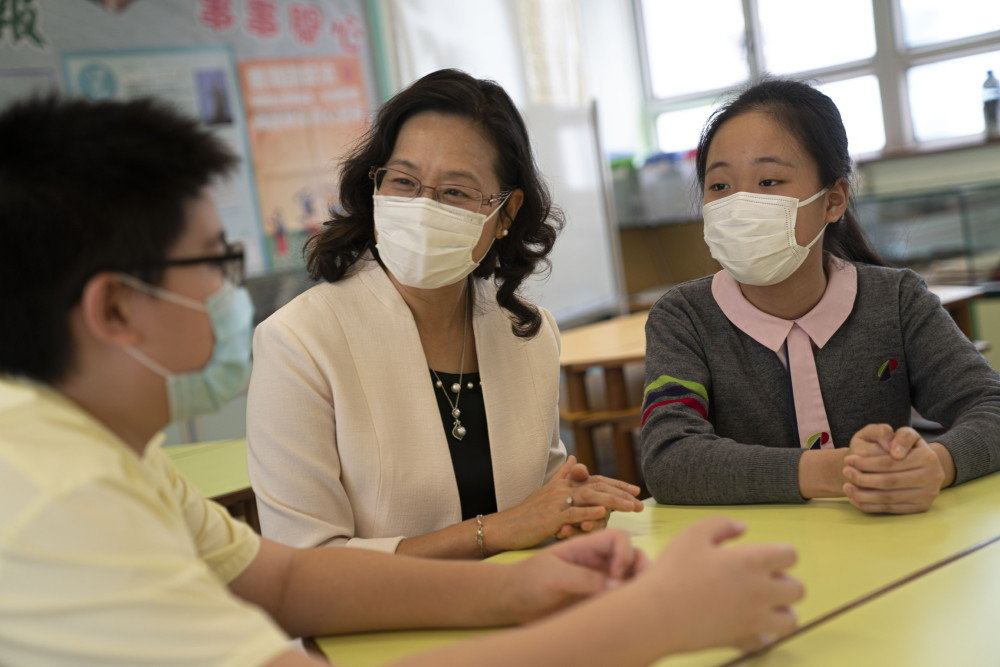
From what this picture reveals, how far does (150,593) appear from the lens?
2.24ft

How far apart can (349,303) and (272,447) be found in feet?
1.00

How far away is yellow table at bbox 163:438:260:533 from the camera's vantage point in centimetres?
219

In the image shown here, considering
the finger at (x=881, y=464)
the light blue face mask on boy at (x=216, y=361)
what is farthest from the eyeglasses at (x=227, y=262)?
the finger at (x=881, y=464)

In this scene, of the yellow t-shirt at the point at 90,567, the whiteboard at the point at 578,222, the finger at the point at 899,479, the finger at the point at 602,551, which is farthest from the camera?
the whiteboard at the point at 578,222

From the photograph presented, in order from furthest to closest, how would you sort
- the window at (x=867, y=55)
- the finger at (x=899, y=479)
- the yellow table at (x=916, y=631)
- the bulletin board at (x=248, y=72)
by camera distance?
the window at (x=867, y=55), the bulletin board at (x=248, y=72), the finger at (x=899, y=479), the yellow table at (x=916, y=631)

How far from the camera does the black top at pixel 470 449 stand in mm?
1670

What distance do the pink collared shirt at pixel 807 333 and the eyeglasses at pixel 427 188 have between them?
0.51 meters

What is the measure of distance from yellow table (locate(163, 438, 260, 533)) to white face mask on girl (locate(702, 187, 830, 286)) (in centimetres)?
122

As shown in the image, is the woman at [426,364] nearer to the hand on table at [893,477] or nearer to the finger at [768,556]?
the hand on table at [893,477]

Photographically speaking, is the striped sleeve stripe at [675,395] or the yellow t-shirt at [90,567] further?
the striped sleeve stripe at [675,395]

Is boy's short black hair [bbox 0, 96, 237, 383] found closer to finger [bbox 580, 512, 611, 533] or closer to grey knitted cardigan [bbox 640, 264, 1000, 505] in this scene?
finger [bbox 580, 512, 611, 533]

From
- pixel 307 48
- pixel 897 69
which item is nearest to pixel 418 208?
pixel 307 48

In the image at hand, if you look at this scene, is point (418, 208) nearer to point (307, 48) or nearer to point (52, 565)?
point (52, 565)

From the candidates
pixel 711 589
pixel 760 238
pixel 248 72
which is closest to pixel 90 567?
pixel 711 589
